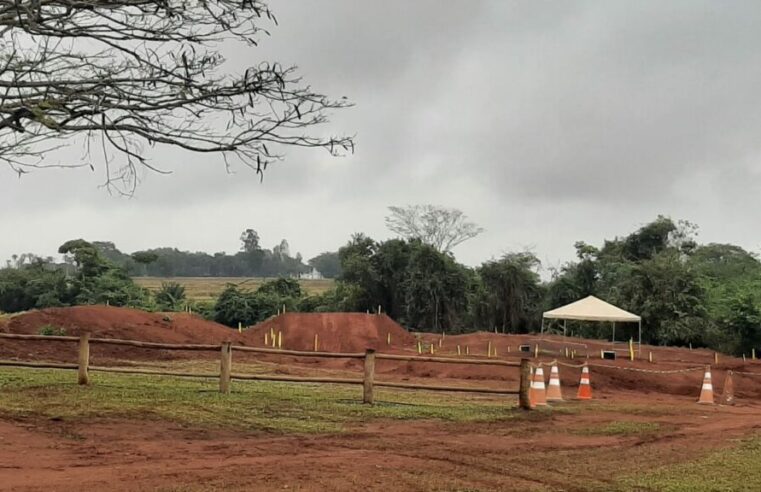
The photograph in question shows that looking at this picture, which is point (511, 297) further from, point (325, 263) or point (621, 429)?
point (325, 263)

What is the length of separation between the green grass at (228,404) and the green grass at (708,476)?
13.5 feet

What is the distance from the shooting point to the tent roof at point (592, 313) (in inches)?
1206

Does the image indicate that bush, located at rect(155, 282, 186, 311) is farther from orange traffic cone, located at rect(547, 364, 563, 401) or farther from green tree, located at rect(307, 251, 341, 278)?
green tree, located at rect(307, 251, 341, 278)

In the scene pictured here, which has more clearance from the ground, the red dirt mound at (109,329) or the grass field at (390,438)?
the red dirt mound at (109,329)

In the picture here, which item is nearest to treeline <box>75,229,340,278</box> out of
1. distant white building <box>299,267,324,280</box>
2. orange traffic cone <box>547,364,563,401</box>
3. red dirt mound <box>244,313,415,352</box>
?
distant white building <box>299,267,324,280</box>

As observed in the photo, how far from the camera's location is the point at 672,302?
39438 mm

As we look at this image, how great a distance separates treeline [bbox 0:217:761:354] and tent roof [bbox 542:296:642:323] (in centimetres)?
988

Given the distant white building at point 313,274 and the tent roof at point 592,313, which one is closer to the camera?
the tent roof at point 592,313

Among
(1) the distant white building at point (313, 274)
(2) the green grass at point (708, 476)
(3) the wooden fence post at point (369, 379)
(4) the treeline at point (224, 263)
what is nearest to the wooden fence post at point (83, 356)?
(3) the wooden fence post at point (369, 379)

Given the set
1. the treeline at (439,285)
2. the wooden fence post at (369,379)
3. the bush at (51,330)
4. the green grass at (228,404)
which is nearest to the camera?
the green grass at (228,404)

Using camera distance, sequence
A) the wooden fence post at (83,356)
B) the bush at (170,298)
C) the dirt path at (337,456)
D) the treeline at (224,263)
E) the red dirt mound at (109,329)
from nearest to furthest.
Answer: the dirt path at (337,456) < the wooden fence post at (83,356) < the red dirt mound at (109,329) < the bush at (170,298) < the treeline at (224,263)

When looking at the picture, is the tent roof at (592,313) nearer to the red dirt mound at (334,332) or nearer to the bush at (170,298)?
the red dirt mound at (334,332)

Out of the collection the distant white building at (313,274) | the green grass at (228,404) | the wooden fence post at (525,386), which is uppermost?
the distant white building at (313,274)

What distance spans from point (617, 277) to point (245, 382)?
103ft
